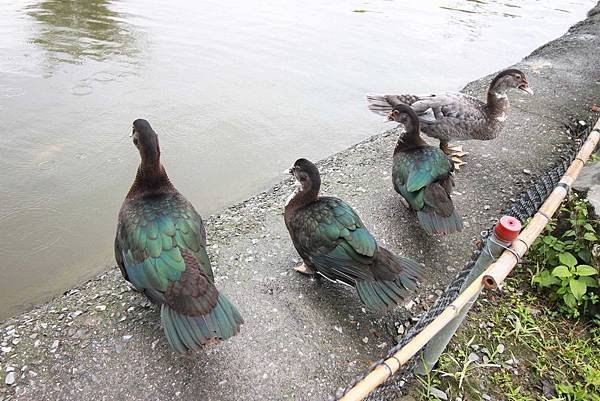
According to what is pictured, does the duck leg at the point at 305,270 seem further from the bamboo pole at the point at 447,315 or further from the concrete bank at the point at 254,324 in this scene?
the bamboo pole at the point at 447,315

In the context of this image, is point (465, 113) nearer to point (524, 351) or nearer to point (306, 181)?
point (306, 181)

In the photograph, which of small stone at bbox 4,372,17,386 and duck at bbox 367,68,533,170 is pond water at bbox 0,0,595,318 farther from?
duck at bbox 367,68,533,170

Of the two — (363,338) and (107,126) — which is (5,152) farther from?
(363,338)

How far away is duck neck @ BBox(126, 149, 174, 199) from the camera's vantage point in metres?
3.02

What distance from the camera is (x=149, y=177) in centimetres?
304

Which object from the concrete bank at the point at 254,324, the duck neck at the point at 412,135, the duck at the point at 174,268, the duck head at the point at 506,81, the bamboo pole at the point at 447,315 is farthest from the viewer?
the duck head at the point at 506,81

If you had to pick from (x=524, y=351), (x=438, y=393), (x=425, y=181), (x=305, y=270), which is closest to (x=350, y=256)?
(x=305, y=270)

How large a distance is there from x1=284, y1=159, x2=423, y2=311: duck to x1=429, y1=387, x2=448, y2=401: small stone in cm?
52

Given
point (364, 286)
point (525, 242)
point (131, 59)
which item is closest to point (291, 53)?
point (131, 59)

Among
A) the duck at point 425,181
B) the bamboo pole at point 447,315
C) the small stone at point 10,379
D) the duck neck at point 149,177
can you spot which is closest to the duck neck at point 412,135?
the duck at point 425,181

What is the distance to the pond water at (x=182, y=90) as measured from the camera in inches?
174

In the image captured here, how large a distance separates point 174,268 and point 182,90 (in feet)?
16.3

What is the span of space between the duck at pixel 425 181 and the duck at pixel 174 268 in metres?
1.69

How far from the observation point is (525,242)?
7.13 ft
